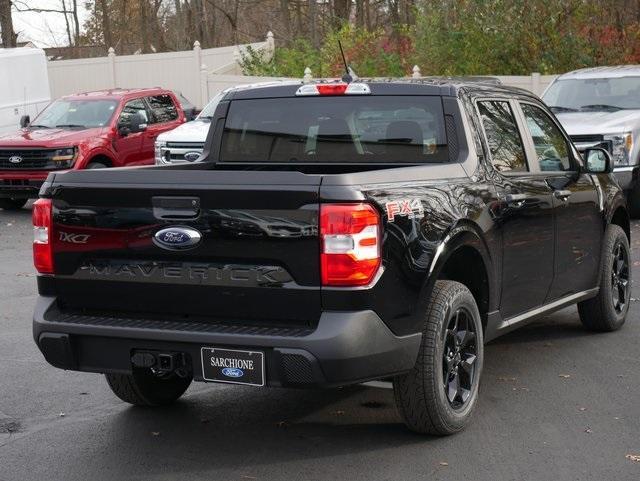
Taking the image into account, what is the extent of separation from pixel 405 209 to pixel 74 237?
160 cm

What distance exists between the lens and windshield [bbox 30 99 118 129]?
18.8 meters

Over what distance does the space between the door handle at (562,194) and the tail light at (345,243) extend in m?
2.47

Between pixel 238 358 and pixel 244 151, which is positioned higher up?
pixel 244 151

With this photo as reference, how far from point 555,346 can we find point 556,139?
1473mm

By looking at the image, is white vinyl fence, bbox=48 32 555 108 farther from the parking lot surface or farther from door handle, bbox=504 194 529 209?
door handle, bbox=504 194 529 209

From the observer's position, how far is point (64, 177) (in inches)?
211

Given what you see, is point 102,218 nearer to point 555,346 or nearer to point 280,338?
point 280,338

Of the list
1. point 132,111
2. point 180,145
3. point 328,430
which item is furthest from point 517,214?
point 132,111

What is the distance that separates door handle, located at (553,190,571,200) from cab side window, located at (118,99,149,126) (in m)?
12.7

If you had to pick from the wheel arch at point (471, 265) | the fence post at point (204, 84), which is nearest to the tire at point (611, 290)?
the wheel arch at point (471, 265)

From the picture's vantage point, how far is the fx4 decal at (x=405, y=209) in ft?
16.6

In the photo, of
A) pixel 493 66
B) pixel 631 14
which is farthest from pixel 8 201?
pixel 631 14

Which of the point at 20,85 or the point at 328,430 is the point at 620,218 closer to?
the point at 328,430

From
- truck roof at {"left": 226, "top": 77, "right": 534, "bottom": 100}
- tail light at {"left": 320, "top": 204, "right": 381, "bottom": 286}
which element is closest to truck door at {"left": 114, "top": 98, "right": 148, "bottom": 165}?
truck roof at {"left": 226, "top": 77, "right": 534, "bottom": 100}
